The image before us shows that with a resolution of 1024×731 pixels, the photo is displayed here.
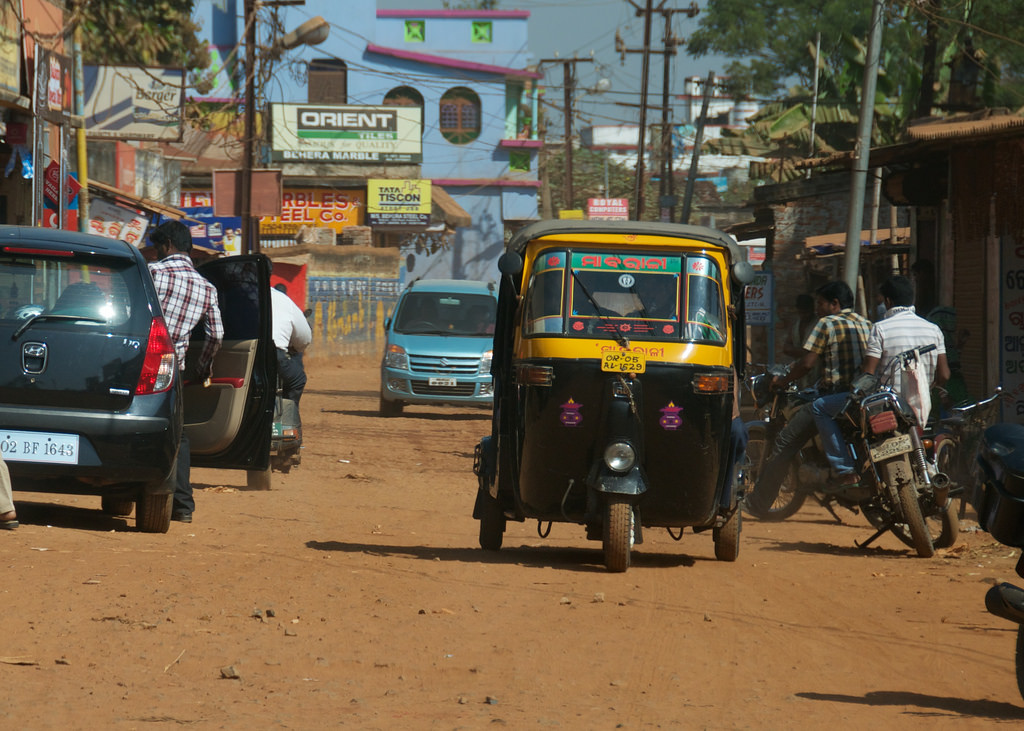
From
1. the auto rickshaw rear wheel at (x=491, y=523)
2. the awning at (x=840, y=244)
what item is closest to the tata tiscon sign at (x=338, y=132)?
the awning at (x=840, y=244)

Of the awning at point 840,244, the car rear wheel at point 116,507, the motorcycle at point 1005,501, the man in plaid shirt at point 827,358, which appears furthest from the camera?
the awning at point 840,244

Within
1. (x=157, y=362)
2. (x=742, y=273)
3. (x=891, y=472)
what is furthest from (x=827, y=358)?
(x=157, y=362)

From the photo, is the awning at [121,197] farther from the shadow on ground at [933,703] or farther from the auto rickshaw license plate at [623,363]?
the shadow on ground at [933,703]

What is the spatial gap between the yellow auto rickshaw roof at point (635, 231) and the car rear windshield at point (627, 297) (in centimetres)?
12

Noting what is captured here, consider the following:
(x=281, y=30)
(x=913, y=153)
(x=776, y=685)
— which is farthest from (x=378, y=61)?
(x=776, y=685)

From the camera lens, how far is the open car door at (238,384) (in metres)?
9.26

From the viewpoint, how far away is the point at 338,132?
1799 inches

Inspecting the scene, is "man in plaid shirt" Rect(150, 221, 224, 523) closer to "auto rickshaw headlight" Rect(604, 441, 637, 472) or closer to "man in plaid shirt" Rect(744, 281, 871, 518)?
"auto rickshaw headlight" Rect(604, 441, 637, 472)

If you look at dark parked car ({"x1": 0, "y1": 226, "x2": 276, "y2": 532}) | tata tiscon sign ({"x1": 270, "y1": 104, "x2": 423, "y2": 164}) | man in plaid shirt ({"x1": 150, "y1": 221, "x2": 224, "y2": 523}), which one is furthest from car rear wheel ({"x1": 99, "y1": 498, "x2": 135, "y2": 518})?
tata tiscon sign ({"x1": 270, "y1": 104, "x2": 423, "y2": 164})

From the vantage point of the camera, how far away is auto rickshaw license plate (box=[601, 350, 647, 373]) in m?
7.50

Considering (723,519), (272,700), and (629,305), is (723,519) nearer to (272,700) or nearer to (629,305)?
(629,305)

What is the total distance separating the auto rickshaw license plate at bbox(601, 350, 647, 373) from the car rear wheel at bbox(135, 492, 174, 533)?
2817mm

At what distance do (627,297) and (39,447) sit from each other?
346 cm

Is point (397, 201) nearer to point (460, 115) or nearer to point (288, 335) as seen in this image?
point (460, 115)
